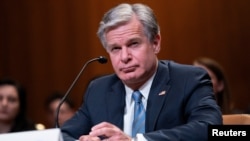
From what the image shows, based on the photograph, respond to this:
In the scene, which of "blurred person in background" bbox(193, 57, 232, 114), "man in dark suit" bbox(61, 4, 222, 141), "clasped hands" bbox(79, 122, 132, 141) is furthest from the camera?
"blurred person in background" bbox(193, 57, 232, 114)

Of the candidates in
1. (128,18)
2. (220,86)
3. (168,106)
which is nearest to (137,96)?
(168,106)

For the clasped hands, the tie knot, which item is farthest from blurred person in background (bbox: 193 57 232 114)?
the clasped hands

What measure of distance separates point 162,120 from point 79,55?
3931mm

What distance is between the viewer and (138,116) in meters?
2.79

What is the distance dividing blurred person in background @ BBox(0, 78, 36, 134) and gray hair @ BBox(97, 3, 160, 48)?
200cm

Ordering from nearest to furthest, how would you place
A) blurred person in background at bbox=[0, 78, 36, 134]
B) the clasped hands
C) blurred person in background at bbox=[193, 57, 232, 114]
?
the clasped hands < blurred person in background at bbox=[193, 57, 232, 114] < blurred person in background at bbox=[0, 78, 36, 134]

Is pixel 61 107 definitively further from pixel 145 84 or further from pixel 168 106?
pixel 168 106

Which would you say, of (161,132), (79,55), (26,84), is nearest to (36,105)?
(26,84)

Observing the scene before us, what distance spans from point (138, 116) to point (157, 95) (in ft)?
0.48

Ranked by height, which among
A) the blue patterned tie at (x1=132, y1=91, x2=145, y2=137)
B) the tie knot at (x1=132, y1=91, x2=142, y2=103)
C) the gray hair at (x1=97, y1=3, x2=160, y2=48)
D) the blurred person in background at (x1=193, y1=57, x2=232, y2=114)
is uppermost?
the gray hair at (x1=97, y1=3, x2=160, y2=48)

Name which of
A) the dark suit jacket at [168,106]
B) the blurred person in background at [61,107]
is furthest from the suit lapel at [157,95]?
the blurred person in background at [61,107]

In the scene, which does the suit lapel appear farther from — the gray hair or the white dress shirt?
the gray hair

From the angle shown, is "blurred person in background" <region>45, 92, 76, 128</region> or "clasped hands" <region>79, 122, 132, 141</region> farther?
"blurred person in background" <region>45, 92, 76, 128</region>

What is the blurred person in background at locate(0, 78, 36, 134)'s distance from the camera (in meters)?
4.60
